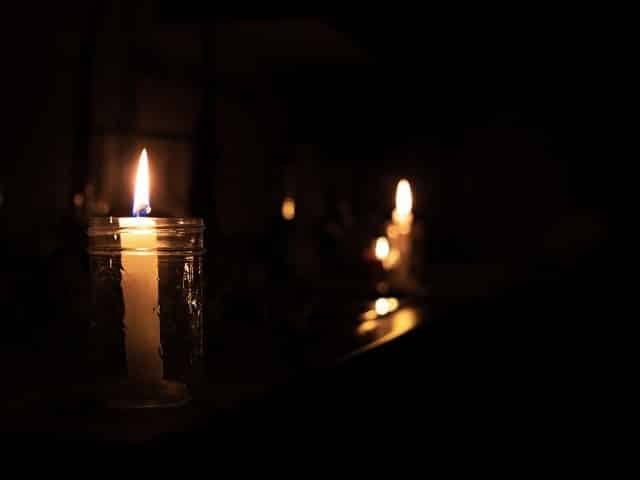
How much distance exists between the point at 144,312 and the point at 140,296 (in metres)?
0.01

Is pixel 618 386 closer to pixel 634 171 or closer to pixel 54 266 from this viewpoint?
pixel 54 266

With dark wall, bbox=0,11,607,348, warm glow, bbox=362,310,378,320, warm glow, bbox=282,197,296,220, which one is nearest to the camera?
warm glow, bbox=362,310,378,320

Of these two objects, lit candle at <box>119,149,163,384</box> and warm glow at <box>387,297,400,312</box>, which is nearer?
lit candle at <box>119,149,163,384</box>

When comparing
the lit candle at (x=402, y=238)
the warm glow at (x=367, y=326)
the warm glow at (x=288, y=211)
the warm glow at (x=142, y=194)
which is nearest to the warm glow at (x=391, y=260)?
the lit candle at (x=402, y=238)

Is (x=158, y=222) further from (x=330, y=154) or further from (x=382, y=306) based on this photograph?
(x=330, y=154)

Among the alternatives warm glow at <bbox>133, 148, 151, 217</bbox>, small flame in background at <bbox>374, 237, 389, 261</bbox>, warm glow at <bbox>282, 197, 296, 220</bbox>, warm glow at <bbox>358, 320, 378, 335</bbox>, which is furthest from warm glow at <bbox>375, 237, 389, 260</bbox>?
warm glow at <bbox>133, 148, 151, 217</bbox>

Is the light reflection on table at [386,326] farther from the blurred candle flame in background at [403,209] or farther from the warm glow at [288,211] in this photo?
the warm glow at [288,211]

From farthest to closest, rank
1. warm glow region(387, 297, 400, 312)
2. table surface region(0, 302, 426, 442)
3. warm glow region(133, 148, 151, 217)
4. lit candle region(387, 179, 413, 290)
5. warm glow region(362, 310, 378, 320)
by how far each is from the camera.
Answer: lit candle region(387, 179, 413, 290) → warm glow region(387, 297, 400, 312) → warm glow region(362, 310, 378, 320) → warm glow region(133, 148, 151, 217) → table surface region(0, 302, 426, 442)

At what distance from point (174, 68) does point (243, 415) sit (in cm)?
282

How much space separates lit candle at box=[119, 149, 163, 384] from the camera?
1.84ft

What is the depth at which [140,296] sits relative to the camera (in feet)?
1.84

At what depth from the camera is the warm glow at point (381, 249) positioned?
1.47 m

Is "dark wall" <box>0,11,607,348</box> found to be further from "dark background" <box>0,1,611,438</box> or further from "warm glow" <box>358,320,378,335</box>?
"warm glow" <box>358,320,378,335</box>

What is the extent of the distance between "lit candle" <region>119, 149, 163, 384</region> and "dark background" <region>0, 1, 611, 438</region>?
234 millimetres
